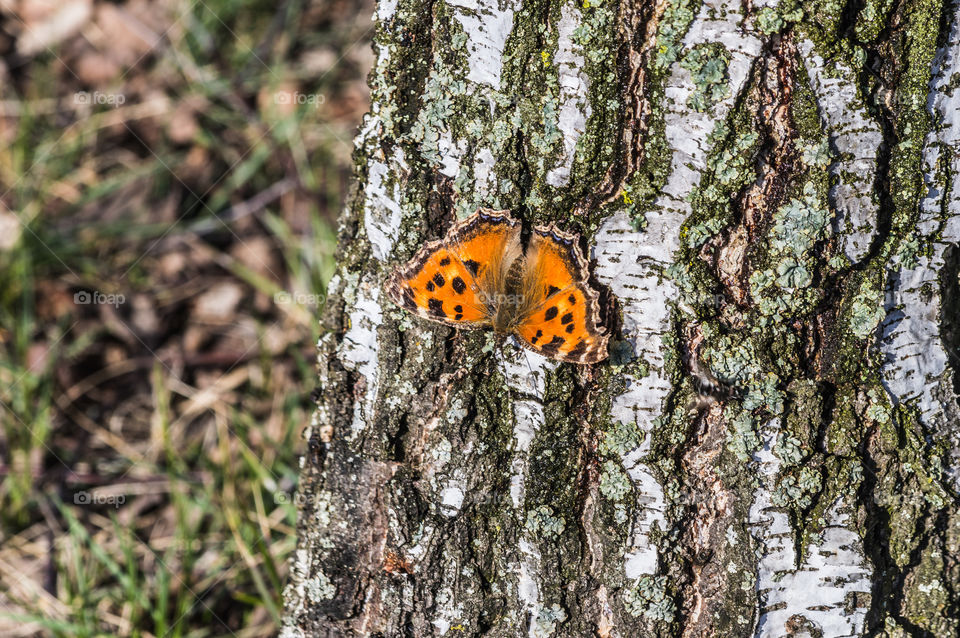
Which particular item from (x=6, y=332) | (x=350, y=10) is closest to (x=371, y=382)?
(x=6, y=332)

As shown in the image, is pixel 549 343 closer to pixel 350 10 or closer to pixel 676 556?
pixel 676 556
